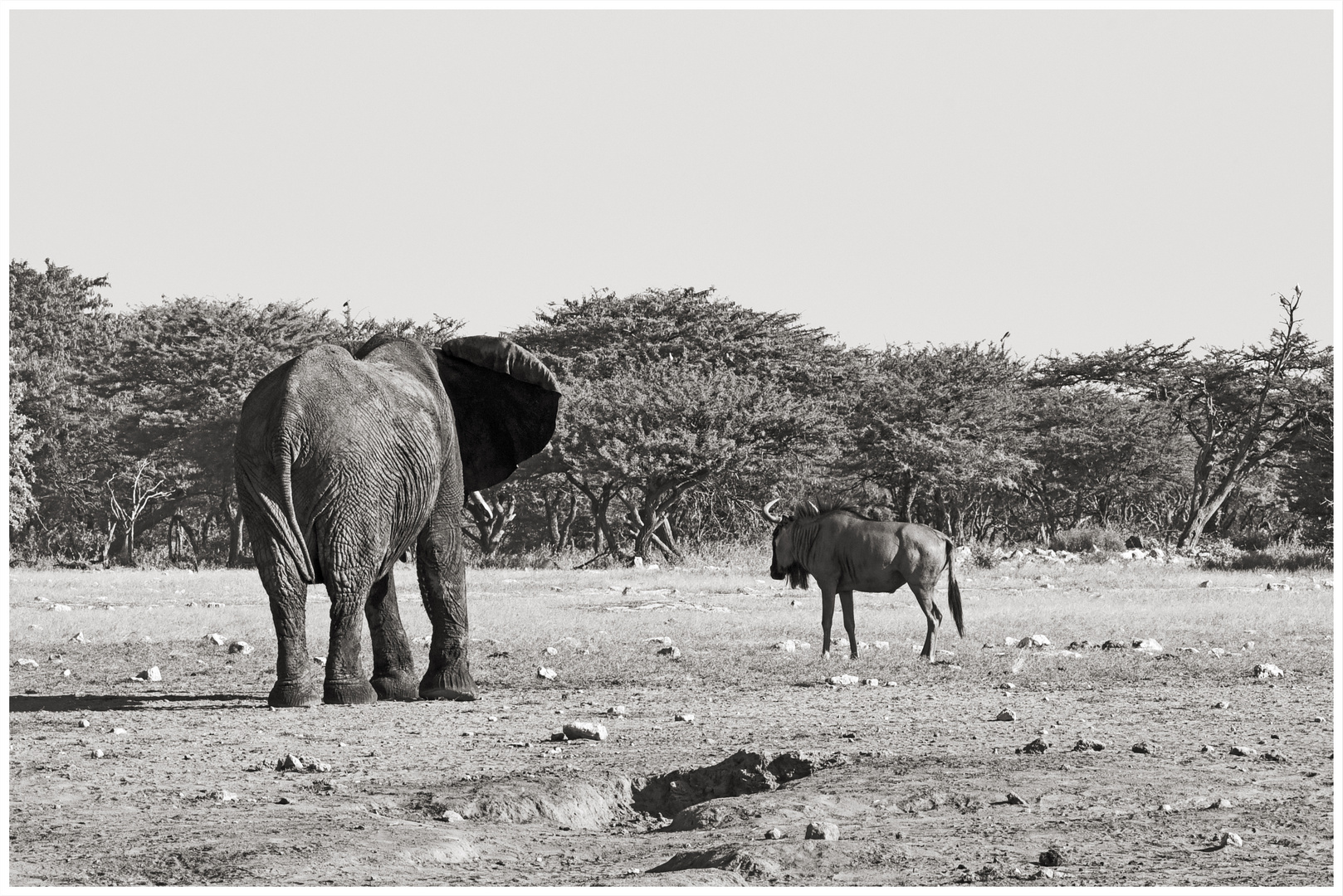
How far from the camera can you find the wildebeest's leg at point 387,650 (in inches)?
443

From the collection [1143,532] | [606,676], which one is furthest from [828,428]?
[606,676]

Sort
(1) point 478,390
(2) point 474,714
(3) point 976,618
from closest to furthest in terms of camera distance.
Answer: (2) point 474,714 → (1) point 478,390 → (3) point 976,618

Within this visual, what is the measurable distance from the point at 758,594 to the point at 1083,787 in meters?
16.6

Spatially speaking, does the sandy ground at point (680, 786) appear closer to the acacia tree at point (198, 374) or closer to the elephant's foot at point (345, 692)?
the elephant's foot at point (345, 692)

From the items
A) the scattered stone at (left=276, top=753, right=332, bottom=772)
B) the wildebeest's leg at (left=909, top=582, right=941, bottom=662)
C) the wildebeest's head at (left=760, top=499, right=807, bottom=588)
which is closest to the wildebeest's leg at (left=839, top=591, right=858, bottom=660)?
the wildebeest's leg at (left=909, top=582, right=941, bottom=662)

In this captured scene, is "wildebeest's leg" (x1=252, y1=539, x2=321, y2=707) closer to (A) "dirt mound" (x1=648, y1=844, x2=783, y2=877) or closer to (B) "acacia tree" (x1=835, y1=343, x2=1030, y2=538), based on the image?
(A) "dirt mound" (x1=648, y1=844, x2=783, y2=877)

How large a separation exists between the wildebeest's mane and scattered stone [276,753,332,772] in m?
8.42

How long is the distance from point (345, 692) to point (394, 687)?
76cm

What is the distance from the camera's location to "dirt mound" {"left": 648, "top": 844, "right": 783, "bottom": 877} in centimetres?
564

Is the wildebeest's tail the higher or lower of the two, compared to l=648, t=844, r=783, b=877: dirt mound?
higher

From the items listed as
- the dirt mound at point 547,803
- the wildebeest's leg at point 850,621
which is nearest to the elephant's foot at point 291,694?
the dirt mound at point 547,803

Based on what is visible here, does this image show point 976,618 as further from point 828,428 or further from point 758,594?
point 828,428

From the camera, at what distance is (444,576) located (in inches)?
454

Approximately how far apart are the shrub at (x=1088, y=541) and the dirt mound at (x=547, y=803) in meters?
Answer: 31.4
